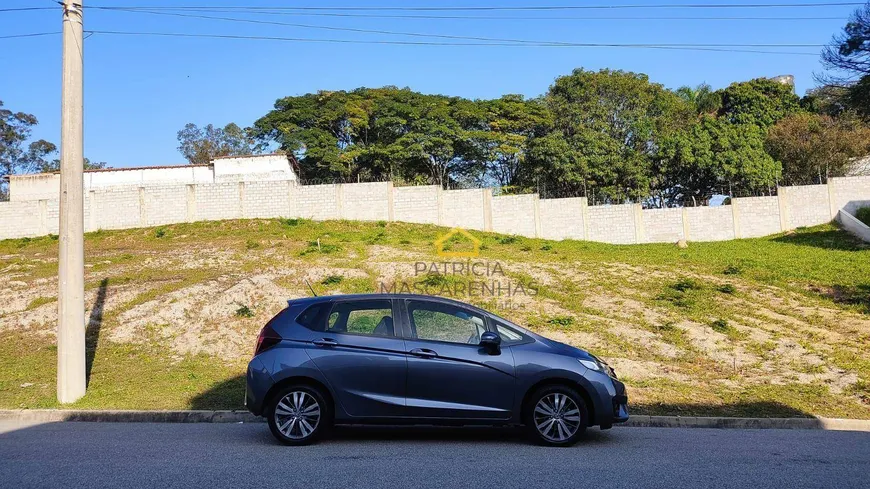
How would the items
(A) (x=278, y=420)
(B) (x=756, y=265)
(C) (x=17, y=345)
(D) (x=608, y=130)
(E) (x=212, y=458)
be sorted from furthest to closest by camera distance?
(D) (x=608, y=130) < (B) (x=756, y=265) < (C) (x=17, y=345) < (A) (x=278, y=420) < (E) (x=212, y=458)

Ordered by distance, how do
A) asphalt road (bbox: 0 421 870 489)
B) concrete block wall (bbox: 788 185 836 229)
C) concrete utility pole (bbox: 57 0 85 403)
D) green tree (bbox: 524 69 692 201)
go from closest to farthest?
asphalt road (bbox: 0 421 870 489) < concrete utility pole (bbox: 57 0 85 403) < concrete block wall (bbox: 788 185 836 229) < green tree (bbox: 524 69 692 201)

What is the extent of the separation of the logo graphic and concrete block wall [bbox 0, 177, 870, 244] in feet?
5.04

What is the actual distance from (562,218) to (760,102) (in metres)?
25.0

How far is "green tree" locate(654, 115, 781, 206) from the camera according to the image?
38.1m

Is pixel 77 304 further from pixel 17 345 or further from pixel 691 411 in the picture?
pixel 691 411

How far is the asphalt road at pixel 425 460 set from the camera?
18.8 feet

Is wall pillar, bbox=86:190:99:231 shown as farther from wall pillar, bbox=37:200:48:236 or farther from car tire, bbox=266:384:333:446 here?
car tire, bbox=266:384:333:446

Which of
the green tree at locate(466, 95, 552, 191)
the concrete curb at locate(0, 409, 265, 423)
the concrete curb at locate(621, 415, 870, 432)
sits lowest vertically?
the concrete curb at locate(621, 415, 870, 432)

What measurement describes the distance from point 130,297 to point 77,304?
744 centimetres

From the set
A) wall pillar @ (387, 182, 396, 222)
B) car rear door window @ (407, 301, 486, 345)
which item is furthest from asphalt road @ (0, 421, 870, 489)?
wall pillar @ (387, 182, 396, 222)

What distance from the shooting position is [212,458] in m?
6.64

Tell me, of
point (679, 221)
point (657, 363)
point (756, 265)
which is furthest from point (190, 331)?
point (679, 221)

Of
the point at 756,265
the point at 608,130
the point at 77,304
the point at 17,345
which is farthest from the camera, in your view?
the point at 608,130

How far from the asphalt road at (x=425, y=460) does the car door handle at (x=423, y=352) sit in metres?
0.95
